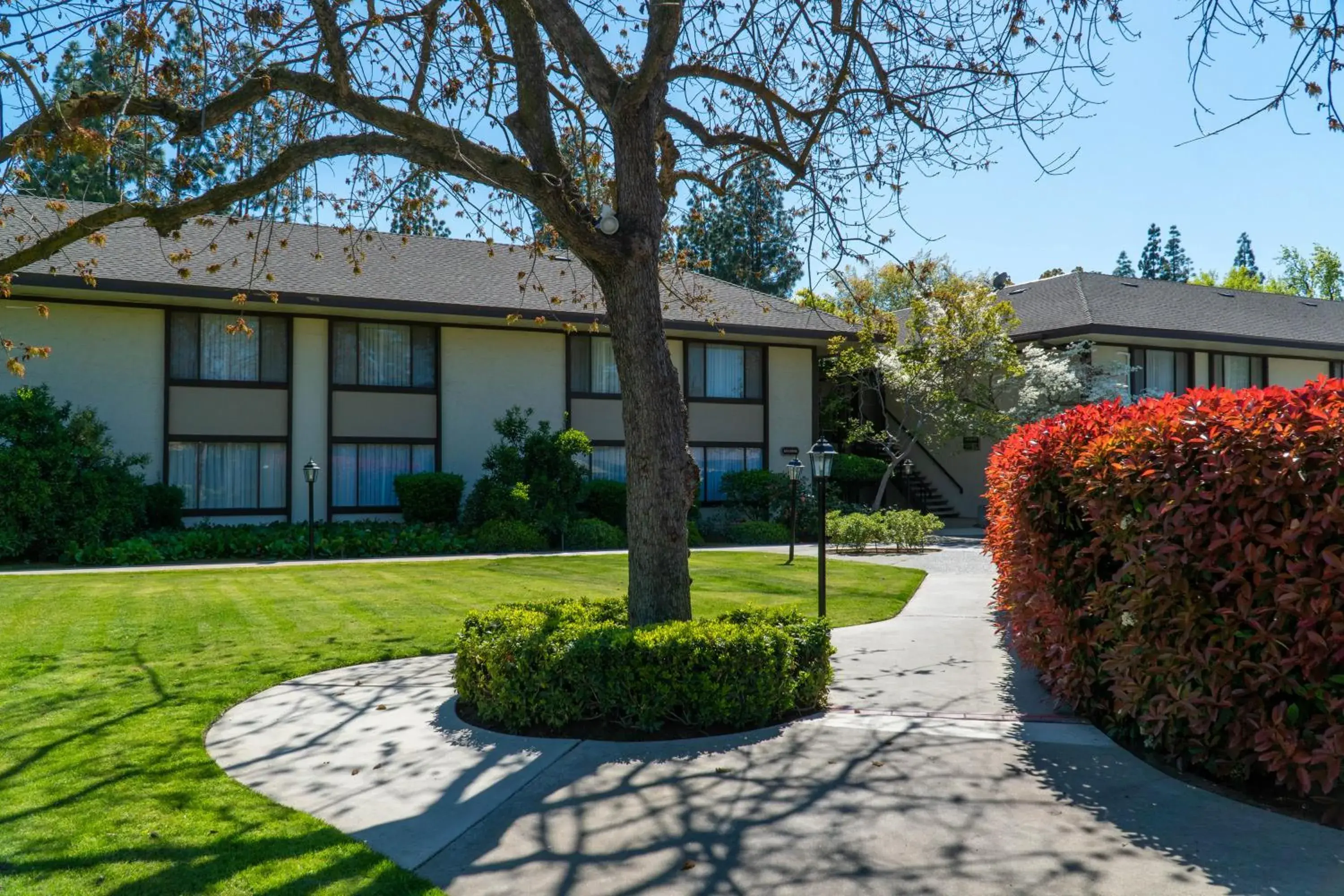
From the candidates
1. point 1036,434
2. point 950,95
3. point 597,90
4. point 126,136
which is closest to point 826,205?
point 950,95

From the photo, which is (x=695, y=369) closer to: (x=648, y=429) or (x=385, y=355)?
(x=385, y=355)

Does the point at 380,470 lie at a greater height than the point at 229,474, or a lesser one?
greater

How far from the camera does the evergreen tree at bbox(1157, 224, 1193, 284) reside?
253 ft

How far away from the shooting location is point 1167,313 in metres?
26.9

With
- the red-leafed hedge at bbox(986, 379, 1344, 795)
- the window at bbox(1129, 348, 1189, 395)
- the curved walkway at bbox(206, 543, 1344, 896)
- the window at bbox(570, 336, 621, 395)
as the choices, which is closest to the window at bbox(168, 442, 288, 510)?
the window at bbox(570, 336, 621, 395)

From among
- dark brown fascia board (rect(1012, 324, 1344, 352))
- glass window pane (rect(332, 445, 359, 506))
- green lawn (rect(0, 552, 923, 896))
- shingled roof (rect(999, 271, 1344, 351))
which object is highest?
shingled roof (rect(999, 271, 1344, 351))

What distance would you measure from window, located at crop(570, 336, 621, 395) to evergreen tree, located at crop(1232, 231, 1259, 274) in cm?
6801

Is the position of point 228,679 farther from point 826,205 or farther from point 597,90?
point 826,205

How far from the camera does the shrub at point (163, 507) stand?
61.2 feet

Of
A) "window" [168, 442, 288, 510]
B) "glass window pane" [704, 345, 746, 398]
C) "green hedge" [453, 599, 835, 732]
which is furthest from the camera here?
"glass window pane" [704, 345, 746, 398]

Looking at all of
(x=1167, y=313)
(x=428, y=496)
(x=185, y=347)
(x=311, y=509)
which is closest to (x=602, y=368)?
(x=428, y=496)

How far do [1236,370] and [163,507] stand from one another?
2701cm

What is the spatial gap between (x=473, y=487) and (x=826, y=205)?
14222 millimetres

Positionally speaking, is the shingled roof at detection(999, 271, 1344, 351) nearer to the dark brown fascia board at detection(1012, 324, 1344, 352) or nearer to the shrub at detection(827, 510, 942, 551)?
the dark brown fascia board at detection(1012, 324, 1344, 352)
